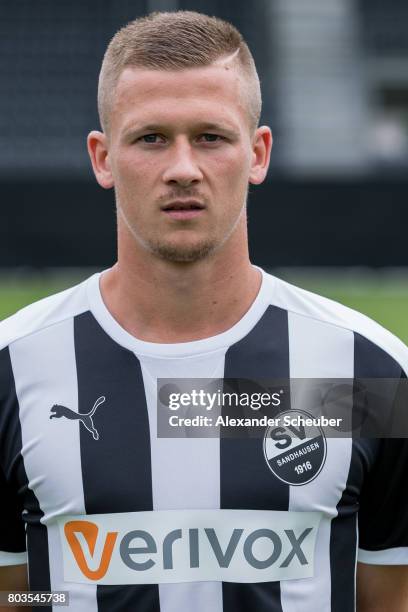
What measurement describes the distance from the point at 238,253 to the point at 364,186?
32.9 feet

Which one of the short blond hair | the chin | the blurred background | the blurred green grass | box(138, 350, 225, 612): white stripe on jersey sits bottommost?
box(138, 350, 225, 612): white stripe on jersey

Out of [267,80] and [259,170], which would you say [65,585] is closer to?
[259,170]

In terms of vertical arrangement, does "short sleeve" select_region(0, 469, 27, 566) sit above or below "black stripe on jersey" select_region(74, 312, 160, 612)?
below

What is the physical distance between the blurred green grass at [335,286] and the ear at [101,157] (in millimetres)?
8051

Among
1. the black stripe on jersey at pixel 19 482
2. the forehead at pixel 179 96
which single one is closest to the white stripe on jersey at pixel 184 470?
the black stripe on jersey at pixel 19 482

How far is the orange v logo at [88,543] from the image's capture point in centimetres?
194

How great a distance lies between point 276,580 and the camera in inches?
75.9

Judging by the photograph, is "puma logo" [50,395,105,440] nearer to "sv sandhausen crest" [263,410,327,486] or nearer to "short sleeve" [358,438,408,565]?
"sv sandhausen crest" [263,410,327,486]

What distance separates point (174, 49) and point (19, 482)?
0.80 meters

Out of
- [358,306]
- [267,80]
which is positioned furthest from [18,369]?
[267,80]

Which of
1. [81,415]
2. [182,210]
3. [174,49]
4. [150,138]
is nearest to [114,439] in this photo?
[81,415]

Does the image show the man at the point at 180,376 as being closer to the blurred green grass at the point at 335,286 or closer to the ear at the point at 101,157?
the ear at the point at 101,157

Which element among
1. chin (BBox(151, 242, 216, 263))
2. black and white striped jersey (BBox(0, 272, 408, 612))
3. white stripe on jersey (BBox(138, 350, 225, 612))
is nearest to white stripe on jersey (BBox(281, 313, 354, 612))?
black and white striped jersey (BBox(0, 272, 408, 612))

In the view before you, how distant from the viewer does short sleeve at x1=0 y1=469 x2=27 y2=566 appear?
6.66 ft
